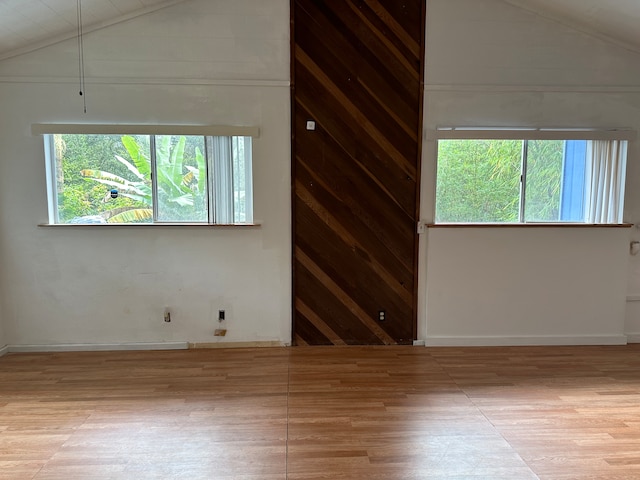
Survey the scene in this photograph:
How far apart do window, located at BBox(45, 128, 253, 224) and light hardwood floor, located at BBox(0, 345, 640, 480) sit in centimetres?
125

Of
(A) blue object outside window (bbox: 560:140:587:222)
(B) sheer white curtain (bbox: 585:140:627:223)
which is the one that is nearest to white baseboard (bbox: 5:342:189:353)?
(A) blue object outside window (bbox: 560:140:587:222)

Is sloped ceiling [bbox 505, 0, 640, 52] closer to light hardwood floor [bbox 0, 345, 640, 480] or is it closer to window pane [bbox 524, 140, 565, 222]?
window pane [bbox 524, 140, 565, 222]

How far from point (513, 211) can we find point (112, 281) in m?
3.70

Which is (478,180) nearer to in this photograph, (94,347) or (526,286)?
(526,286)

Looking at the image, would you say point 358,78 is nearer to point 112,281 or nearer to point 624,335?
point 112,281

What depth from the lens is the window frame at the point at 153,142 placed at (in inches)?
140

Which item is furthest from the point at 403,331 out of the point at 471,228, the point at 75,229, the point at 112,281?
the point at 75,229

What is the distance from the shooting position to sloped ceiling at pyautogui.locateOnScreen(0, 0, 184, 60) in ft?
9.76

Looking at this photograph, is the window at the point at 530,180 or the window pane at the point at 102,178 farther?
the window at the point at 530,180

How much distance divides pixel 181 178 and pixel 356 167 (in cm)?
156

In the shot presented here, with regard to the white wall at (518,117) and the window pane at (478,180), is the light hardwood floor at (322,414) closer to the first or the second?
the white wall at (518,117)

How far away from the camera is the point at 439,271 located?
12.8 ft

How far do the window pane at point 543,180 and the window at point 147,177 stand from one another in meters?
2.56

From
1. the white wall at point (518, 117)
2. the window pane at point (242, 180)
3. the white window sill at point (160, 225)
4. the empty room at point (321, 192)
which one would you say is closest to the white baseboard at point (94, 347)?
the empty room at point (321, 192)
